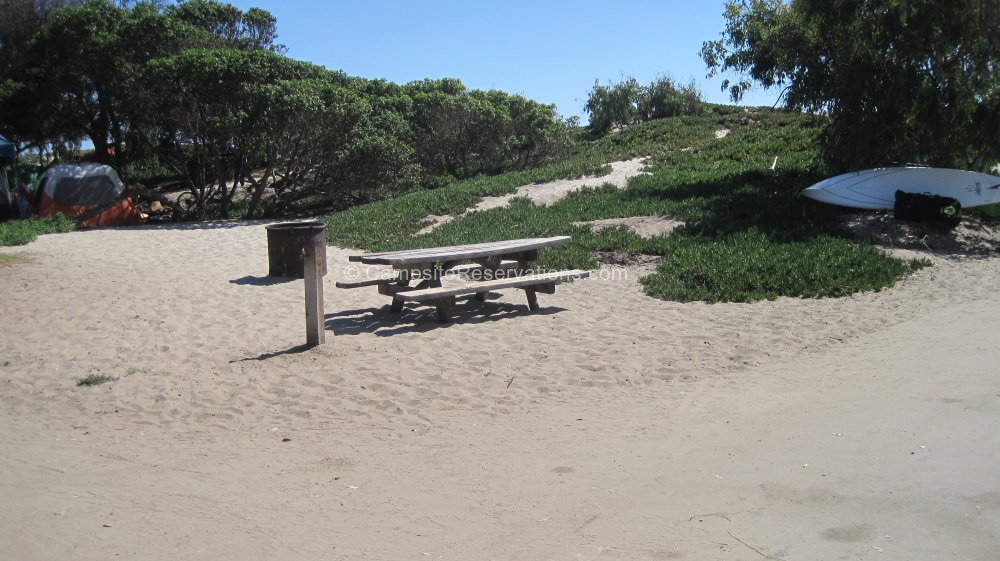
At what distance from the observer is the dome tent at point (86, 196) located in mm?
18297

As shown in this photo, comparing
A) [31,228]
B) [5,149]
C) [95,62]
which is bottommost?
[31,228]

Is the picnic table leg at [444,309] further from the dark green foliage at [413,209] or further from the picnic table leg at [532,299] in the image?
the dark green foliage at [413,209]

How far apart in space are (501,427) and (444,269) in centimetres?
422

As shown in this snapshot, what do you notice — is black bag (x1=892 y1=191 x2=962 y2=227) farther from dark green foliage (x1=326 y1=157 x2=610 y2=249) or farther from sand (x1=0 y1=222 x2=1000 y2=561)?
dark green foliage (x1=326 y1=157 x2=610 y2=249)

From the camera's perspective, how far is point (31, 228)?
1525 centimetres

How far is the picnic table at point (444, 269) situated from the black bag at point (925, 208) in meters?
6.40

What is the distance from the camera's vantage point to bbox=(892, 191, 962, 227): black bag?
1299cm

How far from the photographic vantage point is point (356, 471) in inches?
197

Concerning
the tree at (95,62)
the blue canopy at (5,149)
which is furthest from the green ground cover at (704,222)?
the blue canopy at (5,149)

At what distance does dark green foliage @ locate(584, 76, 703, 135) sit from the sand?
66.8 ft

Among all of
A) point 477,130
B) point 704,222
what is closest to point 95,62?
point 477,130

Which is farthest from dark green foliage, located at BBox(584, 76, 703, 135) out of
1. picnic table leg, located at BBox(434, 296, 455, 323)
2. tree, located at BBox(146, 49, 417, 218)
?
picnic table leg, located at BBox(434, 296, 455, 323)

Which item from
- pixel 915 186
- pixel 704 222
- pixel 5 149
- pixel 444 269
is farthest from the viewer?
pixel 5 149

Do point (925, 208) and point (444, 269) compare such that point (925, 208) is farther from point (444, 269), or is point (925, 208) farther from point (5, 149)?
point (5, 149)
